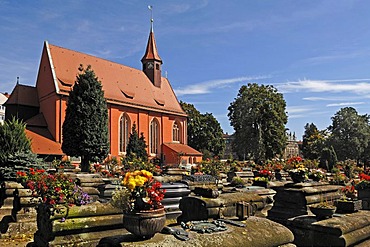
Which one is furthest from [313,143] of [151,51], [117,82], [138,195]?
[138,195]

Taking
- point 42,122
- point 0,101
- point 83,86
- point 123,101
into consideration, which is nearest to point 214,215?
point 83,86

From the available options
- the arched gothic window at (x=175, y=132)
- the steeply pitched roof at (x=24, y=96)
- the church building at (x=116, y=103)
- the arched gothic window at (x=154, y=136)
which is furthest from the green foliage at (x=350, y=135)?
the steeply pitched roof at (x=24, y=96)

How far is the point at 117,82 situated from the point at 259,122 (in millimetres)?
20124

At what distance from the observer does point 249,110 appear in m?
45.3

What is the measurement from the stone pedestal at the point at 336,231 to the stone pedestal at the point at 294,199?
6.19ft

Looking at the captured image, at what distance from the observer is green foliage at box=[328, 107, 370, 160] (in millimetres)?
51156

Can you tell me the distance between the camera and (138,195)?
450cm

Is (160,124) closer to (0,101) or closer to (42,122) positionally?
(42,122)

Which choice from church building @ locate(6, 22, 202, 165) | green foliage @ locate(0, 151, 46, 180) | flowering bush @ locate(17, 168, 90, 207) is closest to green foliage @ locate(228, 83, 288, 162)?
church building @ locate(6, 22, 202, 165)

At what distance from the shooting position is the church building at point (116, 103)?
3747cm

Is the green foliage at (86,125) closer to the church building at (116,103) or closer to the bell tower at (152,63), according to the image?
the church building at (116,103)

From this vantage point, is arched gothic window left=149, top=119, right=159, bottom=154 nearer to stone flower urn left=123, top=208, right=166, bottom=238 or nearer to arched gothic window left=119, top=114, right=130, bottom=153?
arched gothic window left=119, top=114, right=130, bottom=153

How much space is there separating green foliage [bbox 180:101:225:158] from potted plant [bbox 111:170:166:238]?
5493 centimetres

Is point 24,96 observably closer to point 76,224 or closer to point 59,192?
point 59,192
